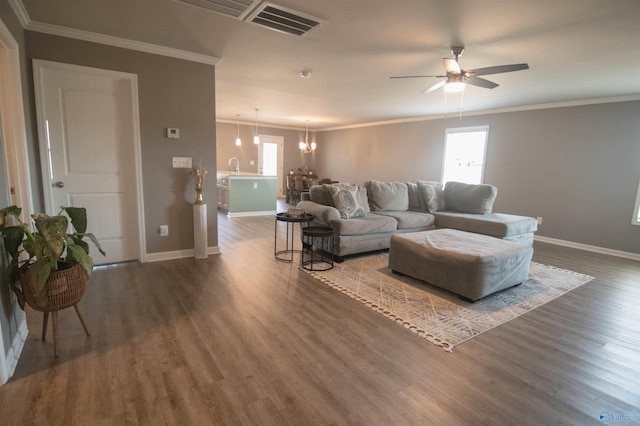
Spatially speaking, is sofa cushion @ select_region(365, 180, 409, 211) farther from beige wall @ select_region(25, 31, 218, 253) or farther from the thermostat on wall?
the thermostat on wall

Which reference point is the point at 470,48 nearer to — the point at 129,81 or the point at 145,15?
the point at 145,15

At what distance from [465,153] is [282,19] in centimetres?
550

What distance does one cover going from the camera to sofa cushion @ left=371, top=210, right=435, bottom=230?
466cm

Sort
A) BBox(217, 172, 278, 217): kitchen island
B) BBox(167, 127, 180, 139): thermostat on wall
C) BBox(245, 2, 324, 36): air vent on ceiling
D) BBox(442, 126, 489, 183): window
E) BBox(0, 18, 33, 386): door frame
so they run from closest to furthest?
BBox(0, 18, 33, 386): door frame < BBox(245, 2, 324, 36): air vent on ceiling < BBox(167, 127, 180, 139): thermostat on wall < BBox(442, 126, 489, 183): window < BBox(217, 172, 278, 217): kitchen island

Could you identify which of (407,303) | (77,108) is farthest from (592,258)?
(77,108)

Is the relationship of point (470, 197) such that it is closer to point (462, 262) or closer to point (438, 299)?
Result: point (462, 262)

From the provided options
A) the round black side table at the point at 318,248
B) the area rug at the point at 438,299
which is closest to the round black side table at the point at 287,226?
the round black side table at the point at 318,248

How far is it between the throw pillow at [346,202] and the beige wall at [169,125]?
162 cm

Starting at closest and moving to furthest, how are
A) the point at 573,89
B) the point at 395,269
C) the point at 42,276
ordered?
the point at 42,276 < the point at 395,269 < the point at 573,89

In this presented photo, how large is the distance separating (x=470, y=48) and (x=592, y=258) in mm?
3775

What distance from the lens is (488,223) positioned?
4512 mm

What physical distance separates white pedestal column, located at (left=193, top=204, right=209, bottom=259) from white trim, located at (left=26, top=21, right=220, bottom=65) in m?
1.74

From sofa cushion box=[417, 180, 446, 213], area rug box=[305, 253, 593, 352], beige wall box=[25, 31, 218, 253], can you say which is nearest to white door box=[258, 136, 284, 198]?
sofa cushion box=[417, 180, 446, 213]

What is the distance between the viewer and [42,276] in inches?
68.5
